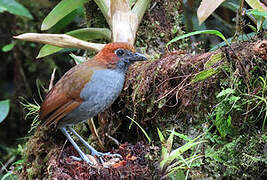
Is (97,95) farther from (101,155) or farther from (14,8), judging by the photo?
(14,8)

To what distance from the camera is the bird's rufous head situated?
113 inches

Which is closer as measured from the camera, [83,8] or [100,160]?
[100,160]

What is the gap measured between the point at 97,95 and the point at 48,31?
1.98 m

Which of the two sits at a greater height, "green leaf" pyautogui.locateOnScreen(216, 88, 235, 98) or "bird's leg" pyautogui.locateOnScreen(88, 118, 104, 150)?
"green leaf" pyautogui.locateOnScreen(216, 88, 235, 98)

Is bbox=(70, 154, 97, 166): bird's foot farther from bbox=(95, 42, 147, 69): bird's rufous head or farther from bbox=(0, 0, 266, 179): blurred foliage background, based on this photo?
bbox=(0, 0, 266, 179): blurred foliage background

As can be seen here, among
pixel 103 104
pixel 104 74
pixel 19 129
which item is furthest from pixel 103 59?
pixel 19 129

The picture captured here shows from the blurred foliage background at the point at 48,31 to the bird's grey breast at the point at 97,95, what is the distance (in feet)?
1.96

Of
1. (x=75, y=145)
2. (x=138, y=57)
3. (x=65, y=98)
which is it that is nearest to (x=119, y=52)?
(x=138, y=57)

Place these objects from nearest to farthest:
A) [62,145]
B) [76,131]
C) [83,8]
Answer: [62,145], [76,131], [83,8]

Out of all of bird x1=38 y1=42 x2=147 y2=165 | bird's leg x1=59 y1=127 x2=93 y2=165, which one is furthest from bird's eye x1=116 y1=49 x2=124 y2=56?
bird's leg x1=59 y1=127 x2=93 y2=165

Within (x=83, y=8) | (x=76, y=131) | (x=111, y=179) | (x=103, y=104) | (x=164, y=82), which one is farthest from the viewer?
(x=83, y=8)

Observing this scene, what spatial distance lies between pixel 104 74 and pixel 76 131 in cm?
72

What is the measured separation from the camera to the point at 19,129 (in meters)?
5.09

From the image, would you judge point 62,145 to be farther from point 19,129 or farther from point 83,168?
point 19,129
